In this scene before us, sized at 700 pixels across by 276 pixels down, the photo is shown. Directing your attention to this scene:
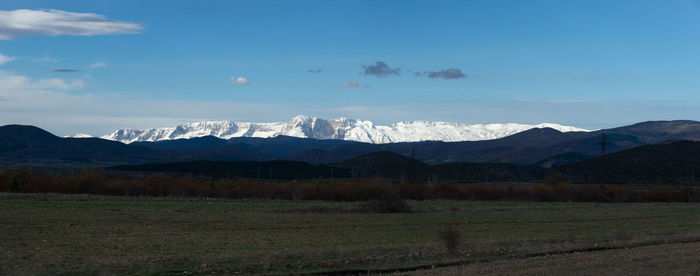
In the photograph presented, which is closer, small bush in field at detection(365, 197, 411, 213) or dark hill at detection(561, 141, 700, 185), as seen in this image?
small bush in field at detection(365, 197, 411, 213)

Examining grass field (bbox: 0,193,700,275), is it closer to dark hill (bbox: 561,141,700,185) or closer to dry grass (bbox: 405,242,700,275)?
dry grass (bbox: 405,242,700,275)

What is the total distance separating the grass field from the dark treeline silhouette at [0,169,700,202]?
2991 cm

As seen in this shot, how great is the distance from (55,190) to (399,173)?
103690mm

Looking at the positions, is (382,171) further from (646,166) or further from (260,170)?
(646,166)

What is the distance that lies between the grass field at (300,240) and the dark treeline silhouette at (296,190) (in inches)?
1178

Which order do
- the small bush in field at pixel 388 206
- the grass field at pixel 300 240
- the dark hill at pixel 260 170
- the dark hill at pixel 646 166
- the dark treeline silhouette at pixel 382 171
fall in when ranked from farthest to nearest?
the dark hill at pixel 260 170
the dark treeline silhouette at pixel 382 171
the dark hill at pixel 646 166
the small bush in field at pixel 388 206
the grass field at pixel 300 240

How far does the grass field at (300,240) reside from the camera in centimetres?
2723

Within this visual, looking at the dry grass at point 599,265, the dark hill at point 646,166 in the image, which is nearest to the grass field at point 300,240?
the dry grass at point 599,265

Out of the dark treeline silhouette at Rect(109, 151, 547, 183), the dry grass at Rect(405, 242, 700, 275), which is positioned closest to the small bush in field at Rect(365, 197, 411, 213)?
the dry grass at Rect(405, 242, 700, 275)

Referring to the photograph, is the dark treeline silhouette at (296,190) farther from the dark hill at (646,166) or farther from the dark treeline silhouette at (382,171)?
the dark treeline silhouette at (382,171)

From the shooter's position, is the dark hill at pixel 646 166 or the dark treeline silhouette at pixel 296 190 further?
the dark hill at pixel 646 166

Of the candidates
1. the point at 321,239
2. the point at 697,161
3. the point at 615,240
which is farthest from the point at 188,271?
the point at 697,161

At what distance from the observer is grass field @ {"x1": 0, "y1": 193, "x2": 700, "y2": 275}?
2723 centimetres

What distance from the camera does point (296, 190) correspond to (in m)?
95.1
